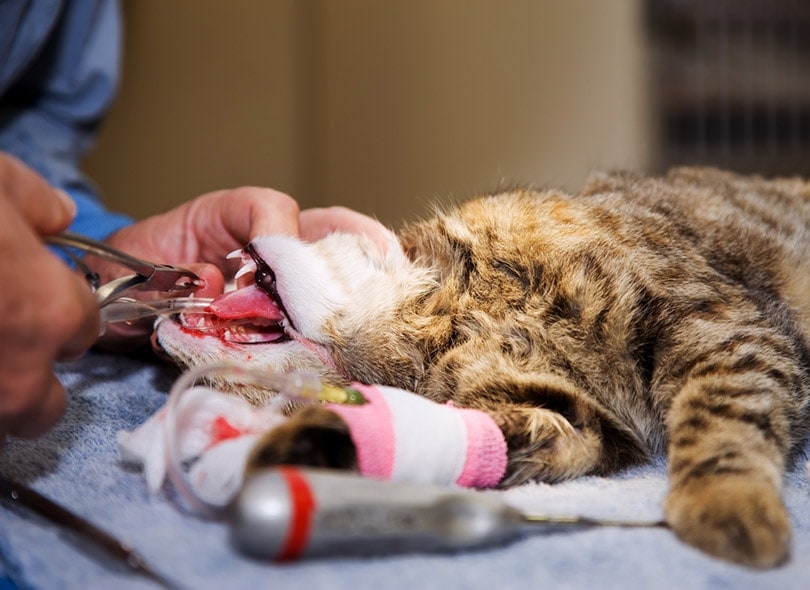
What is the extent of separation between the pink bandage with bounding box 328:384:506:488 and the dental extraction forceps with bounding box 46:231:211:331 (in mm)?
259

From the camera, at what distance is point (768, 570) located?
26.0 inches

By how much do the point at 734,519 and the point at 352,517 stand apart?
1.14 ft

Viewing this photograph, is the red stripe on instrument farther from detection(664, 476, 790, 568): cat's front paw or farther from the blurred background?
the blurred background

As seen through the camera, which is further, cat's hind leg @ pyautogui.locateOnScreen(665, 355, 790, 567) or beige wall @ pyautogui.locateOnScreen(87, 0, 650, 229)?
beige wall @ pyautogui.locateOnScreen(87, 0, 650, 229)

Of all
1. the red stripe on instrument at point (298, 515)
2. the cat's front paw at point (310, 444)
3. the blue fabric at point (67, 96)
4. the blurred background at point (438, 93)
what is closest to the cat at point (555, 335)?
the cat's front paw at point (310, 444)

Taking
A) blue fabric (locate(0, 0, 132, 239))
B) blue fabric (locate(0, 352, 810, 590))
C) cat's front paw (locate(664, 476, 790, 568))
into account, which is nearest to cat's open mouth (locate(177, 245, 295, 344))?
blue fabric (locate(0, 352, 810, 590))

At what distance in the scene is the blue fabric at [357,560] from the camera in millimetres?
592

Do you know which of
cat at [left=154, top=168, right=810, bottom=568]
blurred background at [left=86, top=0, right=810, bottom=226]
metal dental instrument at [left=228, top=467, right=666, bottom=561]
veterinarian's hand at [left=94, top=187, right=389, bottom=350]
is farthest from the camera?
blurred background at [left=86, top=0, right=810, bottom=226]

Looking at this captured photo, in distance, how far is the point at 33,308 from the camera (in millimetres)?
672

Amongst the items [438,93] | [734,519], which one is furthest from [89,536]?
[438,93]

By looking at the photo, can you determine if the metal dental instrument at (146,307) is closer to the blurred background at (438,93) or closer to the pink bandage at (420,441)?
the pink bandage at (420,441)

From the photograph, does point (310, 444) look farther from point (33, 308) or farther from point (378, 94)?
point (378, 94)

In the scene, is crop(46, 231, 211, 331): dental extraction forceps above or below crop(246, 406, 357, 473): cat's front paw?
above

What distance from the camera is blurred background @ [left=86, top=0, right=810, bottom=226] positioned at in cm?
295
